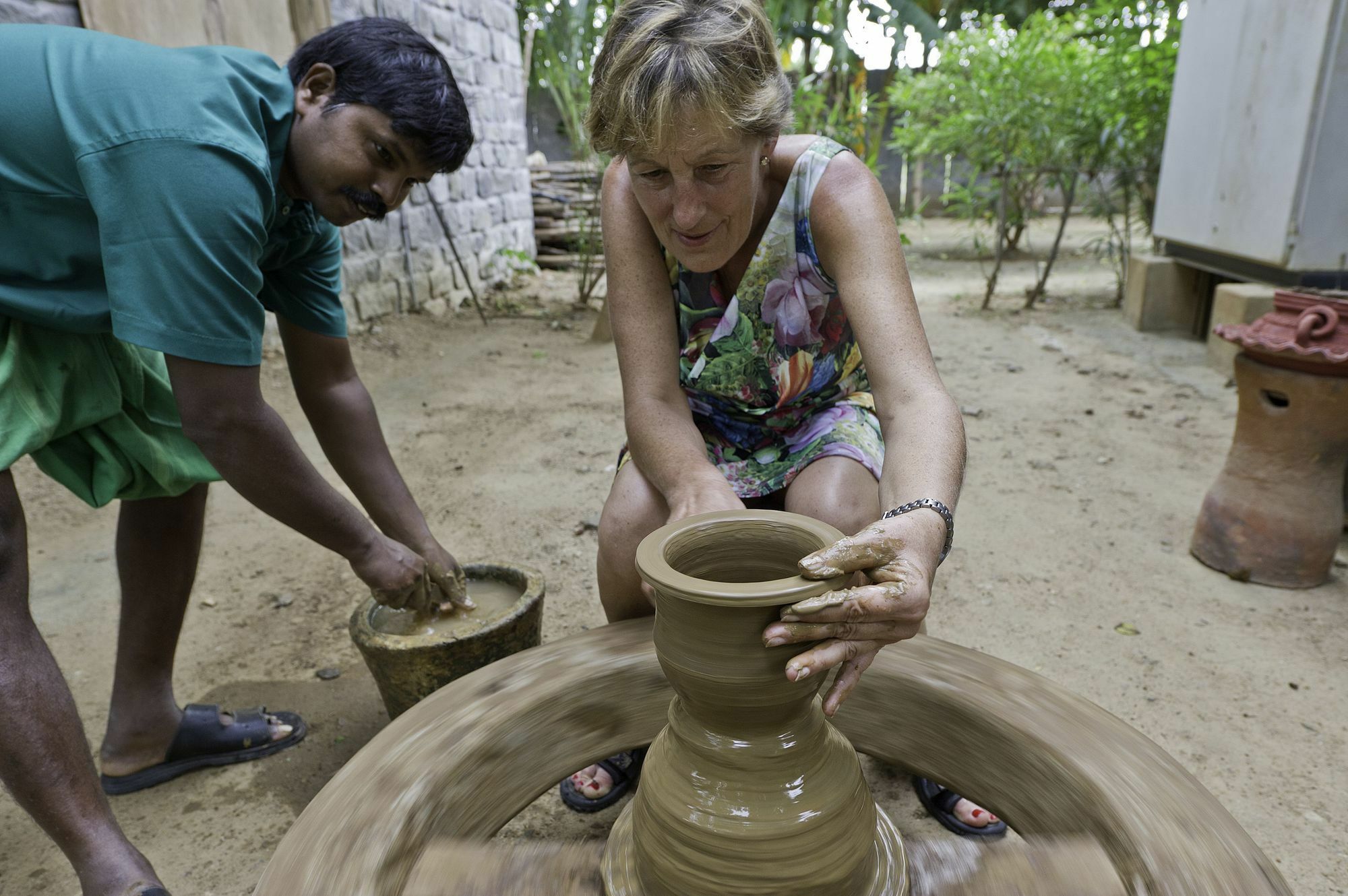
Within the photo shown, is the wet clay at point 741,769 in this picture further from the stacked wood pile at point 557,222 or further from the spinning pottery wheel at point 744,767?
the stacked wood pile at point 557,222

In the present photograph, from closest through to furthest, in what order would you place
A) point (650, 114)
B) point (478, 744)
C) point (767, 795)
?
point (767, 795), point (478, 744), point (650, 114)

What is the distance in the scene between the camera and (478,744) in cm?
132

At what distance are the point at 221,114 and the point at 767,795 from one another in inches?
56.4

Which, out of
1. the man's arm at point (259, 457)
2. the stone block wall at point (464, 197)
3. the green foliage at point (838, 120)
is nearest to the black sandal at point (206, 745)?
the man's arm at point (259, 457)

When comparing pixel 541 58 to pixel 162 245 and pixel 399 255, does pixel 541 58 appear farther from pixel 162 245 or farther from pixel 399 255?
pixel 162 245

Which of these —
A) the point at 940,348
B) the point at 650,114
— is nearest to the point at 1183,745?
the point at 650,114

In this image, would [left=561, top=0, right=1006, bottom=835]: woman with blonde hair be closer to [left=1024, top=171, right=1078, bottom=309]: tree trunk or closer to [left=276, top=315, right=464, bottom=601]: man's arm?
[left=276, top=315, right=464, bottom=601]: man's arm

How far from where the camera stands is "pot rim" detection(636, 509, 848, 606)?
1031 mm

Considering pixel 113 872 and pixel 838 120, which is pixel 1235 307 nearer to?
pixel 838 120

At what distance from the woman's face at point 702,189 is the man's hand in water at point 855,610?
67 centimetres

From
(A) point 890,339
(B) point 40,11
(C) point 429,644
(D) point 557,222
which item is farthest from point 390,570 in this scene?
(D) point 557,222

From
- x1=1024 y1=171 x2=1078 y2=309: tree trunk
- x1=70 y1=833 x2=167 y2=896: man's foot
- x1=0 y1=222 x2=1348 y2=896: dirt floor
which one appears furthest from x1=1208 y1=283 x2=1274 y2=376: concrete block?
x1=70 y1=833 x2=167 y2=896: man's foot

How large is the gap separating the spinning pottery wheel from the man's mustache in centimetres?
100

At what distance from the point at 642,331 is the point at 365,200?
64cm
